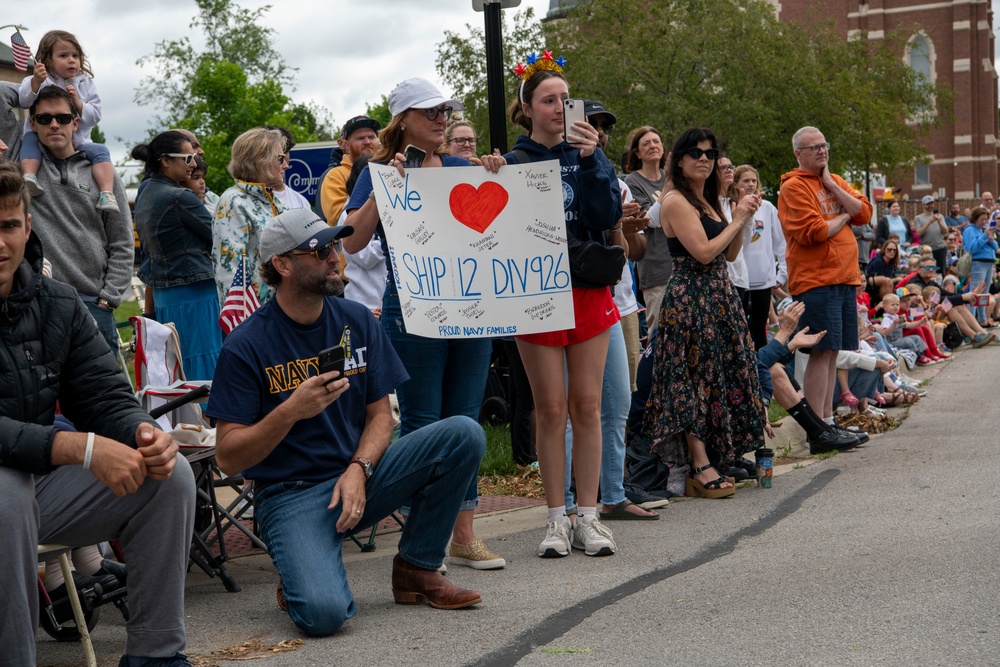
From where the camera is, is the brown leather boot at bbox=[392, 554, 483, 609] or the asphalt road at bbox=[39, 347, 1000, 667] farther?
the brown leather boot at bbox=[392, 554, 483, 609]

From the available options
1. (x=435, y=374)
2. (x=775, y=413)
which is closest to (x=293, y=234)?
(x=435, y=374)

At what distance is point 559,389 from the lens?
19.9ft

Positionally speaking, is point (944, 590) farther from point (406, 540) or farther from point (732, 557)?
point (406, 540)

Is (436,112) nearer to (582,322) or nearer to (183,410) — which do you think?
(582,322)

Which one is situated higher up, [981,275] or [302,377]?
[302,377]

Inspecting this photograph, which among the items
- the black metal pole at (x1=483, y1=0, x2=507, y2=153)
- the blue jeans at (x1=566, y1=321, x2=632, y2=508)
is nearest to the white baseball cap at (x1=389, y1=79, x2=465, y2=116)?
the blue jeans at (x1=566, y1=321, x2=632, y2=508)

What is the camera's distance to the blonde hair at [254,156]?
720 cm

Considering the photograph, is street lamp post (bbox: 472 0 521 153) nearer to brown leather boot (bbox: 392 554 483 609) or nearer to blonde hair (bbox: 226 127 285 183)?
blonde hair (bbox: 226 127 285 183)

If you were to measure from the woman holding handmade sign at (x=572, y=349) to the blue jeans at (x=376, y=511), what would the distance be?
1088mm

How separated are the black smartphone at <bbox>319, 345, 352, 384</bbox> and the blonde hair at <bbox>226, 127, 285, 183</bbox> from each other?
288 cm

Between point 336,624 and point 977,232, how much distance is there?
18.9 meters

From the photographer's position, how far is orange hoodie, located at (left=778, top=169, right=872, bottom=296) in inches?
356

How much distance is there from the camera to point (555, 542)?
5934 mm

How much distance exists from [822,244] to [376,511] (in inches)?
205
